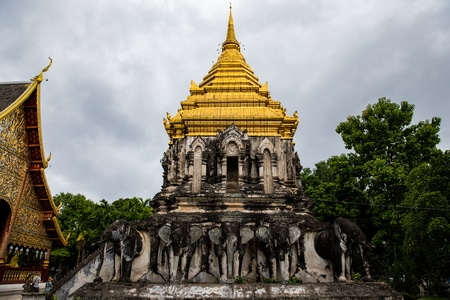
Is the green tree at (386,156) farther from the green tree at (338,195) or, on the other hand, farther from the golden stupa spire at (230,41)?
the golden stupa spire at (230,41)

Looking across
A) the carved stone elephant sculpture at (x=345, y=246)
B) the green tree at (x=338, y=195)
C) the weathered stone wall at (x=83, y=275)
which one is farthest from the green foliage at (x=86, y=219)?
the carved stone elephant sculpture at (x=345, y=246)

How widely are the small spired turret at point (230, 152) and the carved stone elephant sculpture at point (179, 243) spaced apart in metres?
2.20

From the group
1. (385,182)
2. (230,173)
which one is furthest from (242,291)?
(385,182)

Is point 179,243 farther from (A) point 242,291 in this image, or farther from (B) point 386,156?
(B) point 386,156

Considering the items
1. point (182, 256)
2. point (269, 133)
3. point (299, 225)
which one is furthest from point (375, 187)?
point (182, 256)

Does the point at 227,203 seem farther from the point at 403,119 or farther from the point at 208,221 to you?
the point at 403,119

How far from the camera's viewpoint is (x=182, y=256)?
35.8 feet

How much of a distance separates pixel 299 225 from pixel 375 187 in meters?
10.8

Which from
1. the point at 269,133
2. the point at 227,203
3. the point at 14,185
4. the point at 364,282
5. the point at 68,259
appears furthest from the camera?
the point at 68,259

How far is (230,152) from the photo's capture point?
1441 centimetres

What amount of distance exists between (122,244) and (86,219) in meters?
22.6

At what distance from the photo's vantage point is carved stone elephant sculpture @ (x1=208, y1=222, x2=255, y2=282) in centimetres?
1058

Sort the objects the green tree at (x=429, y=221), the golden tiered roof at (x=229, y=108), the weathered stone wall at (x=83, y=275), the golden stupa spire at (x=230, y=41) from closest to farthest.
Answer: the weathered stone wall at (x=83, y=275)
the green tree at (x=429, y=221)
the golden tiered roof at (x=229, y=108)
the golden stupa spire at (x=230, y=41)

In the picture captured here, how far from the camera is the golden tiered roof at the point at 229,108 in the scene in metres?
15.2
